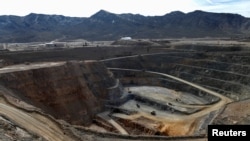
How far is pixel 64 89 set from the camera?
51844 millimetres

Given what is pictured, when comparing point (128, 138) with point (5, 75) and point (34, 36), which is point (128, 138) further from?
point (34, 36)

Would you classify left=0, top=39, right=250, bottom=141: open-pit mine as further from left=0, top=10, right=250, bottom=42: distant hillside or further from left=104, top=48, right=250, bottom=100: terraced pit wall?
left=0, top=10, right=250, bottom=42: distant hillside

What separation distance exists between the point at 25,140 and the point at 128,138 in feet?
35.6

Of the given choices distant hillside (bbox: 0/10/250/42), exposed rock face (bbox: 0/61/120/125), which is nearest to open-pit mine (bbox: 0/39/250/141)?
exposed rock face (bbox: 0/61/120/125)

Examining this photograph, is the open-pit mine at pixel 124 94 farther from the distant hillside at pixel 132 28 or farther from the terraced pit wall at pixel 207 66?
the distant hillside at pixel 132 28

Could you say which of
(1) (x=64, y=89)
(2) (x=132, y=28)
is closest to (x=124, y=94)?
(1) (x=64, y=89)

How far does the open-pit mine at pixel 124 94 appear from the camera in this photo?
98.1ft

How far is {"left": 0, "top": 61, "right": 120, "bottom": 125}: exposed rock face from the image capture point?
46534mm

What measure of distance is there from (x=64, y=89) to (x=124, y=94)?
14.8 m

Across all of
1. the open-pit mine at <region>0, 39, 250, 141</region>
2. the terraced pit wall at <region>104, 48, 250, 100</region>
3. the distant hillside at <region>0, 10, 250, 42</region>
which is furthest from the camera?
the distant hillside at <region>0, 10, 250, 42</region>

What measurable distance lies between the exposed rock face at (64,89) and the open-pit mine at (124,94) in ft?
0.53

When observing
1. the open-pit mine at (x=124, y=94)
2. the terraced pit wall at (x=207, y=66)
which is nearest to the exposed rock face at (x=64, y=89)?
the open-pit mine at (x=124, y=94)

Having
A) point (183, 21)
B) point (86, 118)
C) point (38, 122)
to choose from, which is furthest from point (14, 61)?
point (183, 21)

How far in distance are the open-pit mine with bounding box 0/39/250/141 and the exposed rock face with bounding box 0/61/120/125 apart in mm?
161
